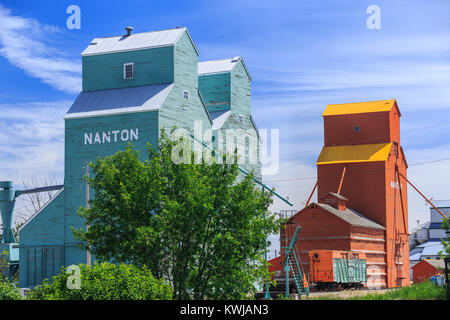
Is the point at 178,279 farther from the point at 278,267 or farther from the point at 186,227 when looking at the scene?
the point at 278,267

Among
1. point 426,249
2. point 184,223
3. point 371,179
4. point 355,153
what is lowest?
point 426,249

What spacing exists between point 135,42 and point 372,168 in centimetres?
2629

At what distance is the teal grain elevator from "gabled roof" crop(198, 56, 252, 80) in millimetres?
7319

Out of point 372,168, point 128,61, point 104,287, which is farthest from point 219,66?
point 104,287

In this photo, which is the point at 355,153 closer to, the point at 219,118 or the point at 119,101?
the point at 219,118

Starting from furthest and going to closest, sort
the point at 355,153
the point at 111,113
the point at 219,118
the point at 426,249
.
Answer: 1. the point at 426,249
2. the point at 355,153
3. the point at 219,118
4. the point at 111,113

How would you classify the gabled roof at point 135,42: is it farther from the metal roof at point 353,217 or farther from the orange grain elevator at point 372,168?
the orange grain elevator at point 372,168

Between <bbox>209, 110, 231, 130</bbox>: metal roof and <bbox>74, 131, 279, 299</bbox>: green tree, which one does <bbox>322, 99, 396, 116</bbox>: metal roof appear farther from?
<bbox>74, 131, 279, 299</bbox>: green tree

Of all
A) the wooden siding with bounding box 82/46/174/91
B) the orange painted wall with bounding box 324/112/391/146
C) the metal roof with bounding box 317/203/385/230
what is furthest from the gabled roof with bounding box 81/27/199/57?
the orange painted wall with bounding box 324/112/391/146

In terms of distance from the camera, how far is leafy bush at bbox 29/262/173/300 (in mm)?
20188

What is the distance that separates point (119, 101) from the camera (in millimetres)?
44594
